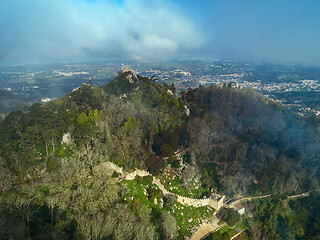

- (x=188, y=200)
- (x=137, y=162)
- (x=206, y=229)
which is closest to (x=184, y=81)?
(x=137, y=162)

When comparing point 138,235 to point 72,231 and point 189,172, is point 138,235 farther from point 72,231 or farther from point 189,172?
point 189,172

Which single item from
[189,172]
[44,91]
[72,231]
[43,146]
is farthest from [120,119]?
[44,91]

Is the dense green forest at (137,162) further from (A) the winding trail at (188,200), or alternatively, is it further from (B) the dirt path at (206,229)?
(B) the dirt path at (206,229)

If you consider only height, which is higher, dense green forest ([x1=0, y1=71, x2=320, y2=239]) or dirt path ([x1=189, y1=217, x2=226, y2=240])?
dense green forest ([x1=0, y1=71, x2=320, y2=239])

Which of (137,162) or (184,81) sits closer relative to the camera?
(137,162)

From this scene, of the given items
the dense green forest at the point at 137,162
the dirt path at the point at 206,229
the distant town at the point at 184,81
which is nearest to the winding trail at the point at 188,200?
the dirt path at the point at 206,229

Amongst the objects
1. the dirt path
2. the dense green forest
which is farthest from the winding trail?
the dense green forest

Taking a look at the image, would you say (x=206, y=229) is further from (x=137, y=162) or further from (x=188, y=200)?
(x=137, y=162)

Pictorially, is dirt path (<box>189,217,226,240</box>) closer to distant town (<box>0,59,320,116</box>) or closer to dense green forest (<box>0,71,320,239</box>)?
dense green forest (<box>0,71,320,239</box>)
